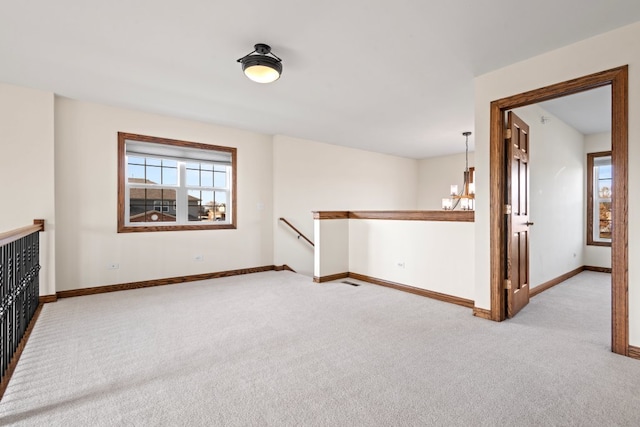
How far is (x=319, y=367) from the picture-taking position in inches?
84.3

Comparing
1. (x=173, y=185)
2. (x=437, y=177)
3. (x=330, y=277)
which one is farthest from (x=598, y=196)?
(x=173, y=185)

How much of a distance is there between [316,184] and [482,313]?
12.8 feet

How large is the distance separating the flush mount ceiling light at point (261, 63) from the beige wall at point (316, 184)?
2930 millimetres

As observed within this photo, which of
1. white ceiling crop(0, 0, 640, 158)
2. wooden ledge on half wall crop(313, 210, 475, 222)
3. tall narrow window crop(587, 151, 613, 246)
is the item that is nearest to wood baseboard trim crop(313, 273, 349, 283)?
wooden ledge on half wall crop(313, 210, 475, 222)

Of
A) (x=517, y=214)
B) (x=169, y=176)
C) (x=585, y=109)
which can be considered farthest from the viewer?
(x=169, y=176)

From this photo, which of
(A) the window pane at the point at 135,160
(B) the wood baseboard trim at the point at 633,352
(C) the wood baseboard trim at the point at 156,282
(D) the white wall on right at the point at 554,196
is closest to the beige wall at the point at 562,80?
(B) the wood baseboard trim at the point at 633,352

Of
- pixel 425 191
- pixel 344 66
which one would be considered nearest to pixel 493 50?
pixel 344 66

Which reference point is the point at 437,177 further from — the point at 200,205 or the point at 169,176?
the point at 169,176

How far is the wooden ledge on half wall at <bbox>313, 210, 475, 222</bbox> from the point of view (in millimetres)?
3586

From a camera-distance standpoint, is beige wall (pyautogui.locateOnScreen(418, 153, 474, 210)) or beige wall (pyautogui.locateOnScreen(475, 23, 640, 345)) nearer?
beige wall (pyautogui.locateOnScreen(475, 23, 640, 345))

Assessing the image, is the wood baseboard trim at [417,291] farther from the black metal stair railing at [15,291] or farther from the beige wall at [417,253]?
the black metal stair railing at [15,291]

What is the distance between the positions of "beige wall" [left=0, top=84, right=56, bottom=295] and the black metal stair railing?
0.47m

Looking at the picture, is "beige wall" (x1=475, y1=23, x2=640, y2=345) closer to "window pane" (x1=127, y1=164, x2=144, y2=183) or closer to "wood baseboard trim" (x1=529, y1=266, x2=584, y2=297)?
"wood baseboard trim" (x1=529, y1=266, x2=584, y2=297)

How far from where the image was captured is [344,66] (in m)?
3.10
